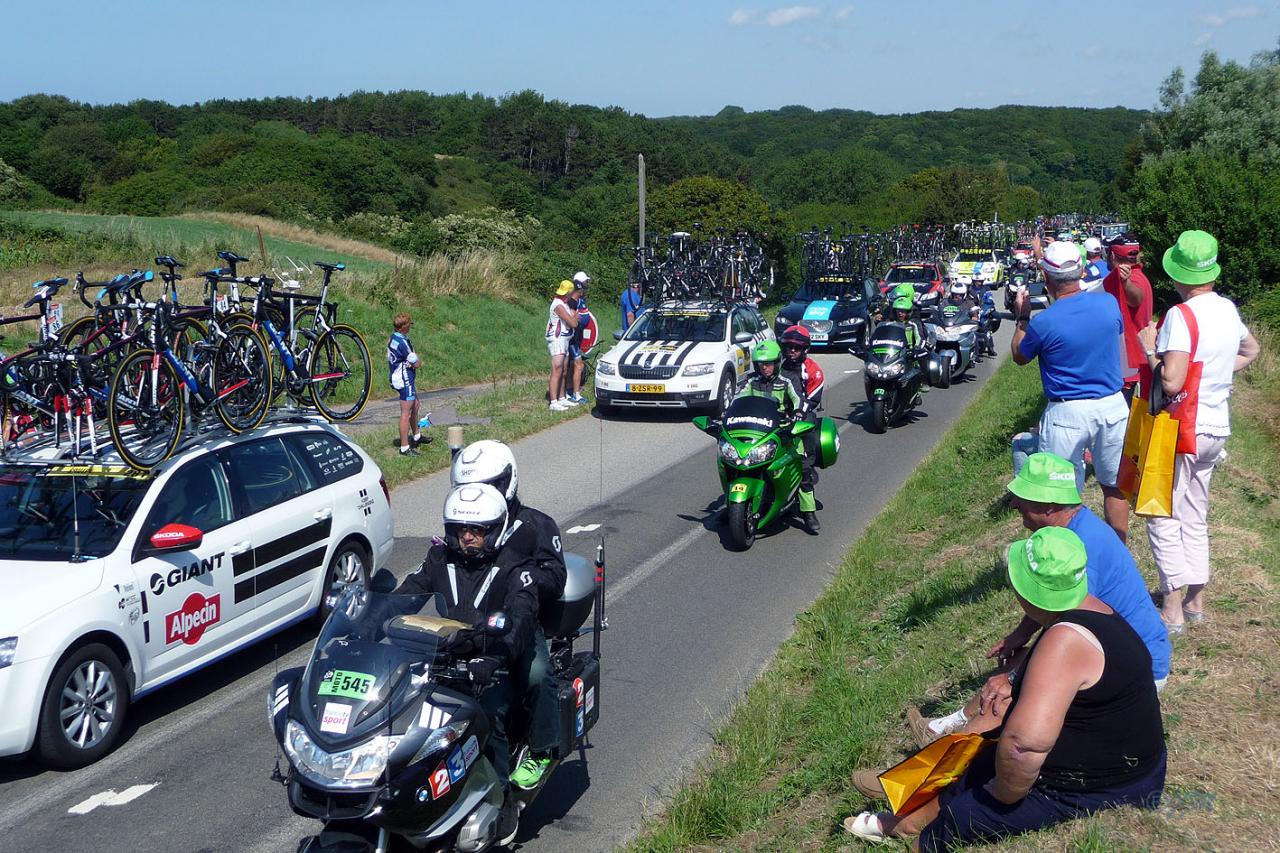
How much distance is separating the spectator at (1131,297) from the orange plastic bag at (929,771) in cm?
438

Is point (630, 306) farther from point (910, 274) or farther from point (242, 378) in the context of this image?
point (910, 274)

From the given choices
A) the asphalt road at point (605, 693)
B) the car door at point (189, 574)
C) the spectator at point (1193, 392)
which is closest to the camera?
the asphalt road at point (605, 693)

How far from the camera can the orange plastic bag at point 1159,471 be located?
19.7ft

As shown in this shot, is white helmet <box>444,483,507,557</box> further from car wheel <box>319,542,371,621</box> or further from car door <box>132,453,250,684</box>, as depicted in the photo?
car wheel <box>319,542,371,621</box>

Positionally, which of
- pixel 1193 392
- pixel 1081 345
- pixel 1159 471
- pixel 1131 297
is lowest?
pixel 1159 471

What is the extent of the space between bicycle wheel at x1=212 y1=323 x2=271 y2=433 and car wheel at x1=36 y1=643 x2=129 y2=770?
228cm

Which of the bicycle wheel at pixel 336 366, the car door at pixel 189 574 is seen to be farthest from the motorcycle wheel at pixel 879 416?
the car door at pixel 189 574

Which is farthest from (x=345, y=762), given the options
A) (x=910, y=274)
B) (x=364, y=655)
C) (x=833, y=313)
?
(x=910, y=274)

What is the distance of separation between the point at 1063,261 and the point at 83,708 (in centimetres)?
603

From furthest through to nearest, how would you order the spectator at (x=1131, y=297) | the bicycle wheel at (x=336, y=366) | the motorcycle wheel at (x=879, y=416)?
the motorcycle wheel at (x=879, y=416)
the bicycle wheel at (x=336, y=366)
the spectator at (x=1131, y=297)

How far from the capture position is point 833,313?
27797 mm

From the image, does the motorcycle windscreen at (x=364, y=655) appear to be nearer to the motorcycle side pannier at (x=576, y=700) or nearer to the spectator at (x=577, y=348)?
the motorcycle side pannier at (x=576, y=700)

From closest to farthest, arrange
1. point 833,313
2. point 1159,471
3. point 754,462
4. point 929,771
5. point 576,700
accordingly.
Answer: point 929,771, point 576,700, point 1159,471, point 754,462, point 833,313

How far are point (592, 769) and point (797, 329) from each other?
648 centimetres
